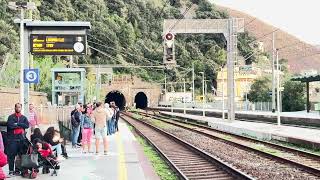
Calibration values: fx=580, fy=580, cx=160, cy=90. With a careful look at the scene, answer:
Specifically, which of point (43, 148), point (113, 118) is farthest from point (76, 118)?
point (113, 118)

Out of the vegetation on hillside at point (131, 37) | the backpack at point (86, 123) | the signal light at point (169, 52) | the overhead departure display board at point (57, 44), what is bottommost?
the backpack at point (86, 123)

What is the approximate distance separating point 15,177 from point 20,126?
1.22 m

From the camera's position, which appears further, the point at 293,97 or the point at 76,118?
the point at 293,97

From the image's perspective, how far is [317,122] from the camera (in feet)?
124

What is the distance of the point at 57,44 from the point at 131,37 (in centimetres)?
12257

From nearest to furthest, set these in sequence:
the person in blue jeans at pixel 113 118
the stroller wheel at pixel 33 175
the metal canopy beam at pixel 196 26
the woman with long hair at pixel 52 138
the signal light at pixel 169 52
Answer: the stroller wheel at pixel 33 175 < the woman with long hair at pixel 52 138 < the person in blue jeans at pixel 113 118 < the signal light at pixel 169 52 < the metal canopy beam at pixel 196 26

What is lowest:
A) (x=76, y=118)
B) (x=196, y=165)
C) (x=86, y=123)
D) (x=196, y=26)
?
(x=196, y=165)

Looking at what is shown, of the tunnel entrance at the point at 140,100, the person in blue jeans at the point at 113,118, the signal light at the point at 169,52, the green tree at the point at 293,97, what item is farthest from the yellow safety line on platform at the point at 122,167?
the tunnel entrance at the point at 140,100

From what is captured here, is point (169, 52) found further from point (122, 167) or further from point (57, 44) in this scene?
point (122, 167)

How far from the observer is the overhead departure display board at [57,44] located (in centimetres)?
1823

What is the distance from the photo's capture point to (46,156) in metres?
13.5

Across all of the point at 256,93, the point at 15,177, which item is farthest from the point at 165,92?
the point at 15,177

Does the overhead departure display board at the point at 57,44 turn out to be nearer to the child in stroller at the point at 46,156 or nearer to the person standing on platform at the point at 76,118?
the person standing on platform at the point at 76,118

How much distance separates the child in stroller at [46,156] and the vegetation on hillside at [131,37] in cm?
4148
